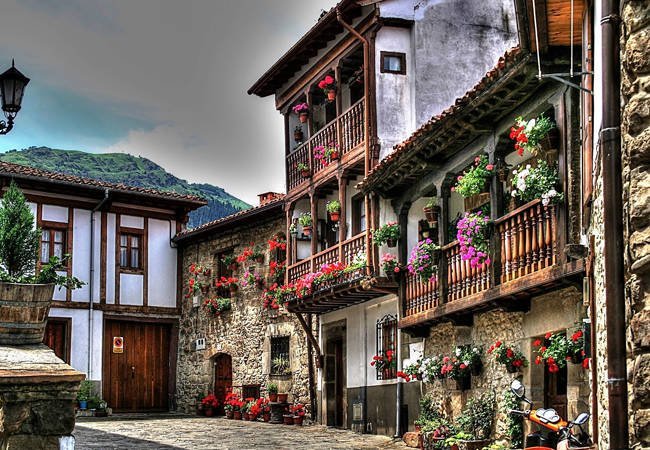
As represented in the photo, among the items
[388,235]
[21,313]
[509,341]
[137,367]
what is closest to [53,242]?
[137,367]

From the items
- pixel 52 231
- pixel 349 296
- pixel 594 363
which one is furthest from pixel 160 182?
pixel 594 363

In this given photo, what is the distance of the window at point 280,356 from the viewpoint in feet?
76.4

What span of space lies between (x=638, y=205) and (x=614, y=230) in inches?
17.3

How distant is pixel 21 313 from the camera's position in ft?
23.6

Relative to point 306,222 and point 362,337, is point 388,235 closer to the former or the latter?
point 362,337

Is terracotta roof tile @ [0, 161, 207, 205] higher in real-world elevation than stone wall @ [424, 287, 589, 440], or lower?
higher

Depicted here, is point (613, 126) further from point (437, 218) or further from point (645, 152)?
point (437, 218)

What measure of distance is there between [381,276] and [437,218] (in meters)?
2.16

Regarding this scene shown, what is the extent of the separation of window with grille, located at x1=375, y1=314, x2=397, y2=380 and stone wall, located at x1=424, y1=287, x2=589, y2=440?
5.99 feet

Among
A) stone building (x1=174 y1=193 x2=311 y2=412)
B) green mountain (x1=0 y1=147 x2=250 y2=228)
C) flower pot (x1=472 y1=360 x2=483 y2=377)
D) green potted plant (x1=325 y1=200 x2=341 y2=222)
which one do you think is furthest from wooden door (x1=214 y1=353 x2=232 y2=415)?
green mountain (x1=0 y1=147 x2=250 y2=228)

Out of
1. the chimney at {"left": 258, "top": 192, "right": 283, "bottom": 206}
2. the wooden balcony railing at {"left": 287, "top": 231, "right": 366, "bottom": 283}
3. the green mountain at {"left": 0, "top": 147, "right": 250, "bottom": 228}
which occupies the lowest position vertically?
the wooden balcony railing at {"left": 287, "top": 231, "right": 366, "bottom": 283}

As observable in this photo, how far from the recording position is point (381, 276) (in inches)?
696

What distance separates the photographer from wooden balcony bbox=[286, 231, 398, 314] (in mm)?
17906

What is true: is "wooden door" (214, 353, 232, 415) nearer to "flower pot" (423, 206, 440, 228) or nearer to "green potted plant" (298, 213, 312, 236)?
"green potted plant" (298, 213, 312, 236)
